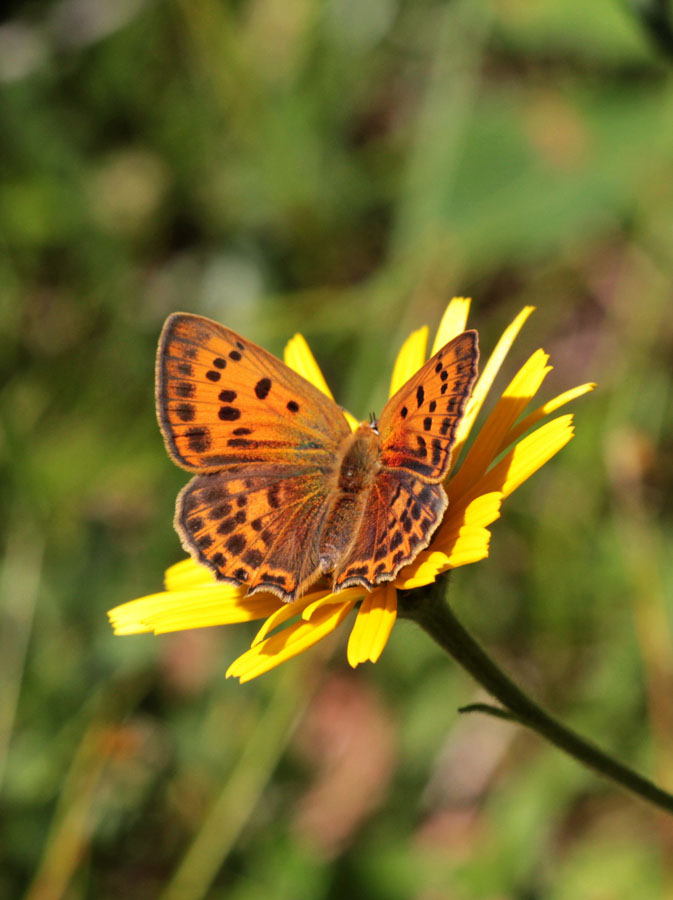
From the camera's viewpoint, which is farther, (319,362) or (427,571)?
(319,362)

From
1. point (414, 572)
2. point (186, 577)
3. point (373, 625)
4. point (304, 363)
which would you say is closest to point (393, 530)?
point (414, 572)

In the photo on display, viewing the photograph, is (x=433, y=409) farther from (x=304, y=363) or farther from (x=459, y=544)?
(x=304, y=363)

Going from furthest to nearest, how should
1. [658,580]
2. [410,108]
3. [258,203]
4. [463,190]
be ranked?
[410,108] → [258,203] → [463,190] → [658,580]

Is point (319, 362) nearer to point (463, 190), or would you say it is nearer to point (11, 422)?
point (463, 190)

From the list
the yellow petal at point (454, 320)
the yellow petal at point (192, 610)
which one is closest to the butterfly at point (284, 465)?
the yellow petal at point (192, 610)

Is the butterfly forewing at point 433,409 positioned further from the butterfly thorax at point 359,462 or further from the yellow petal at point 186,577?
the yellow petal at point 186,577

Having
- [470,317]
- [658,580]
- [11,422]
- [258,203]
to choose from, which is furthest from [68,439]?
[658,580]
